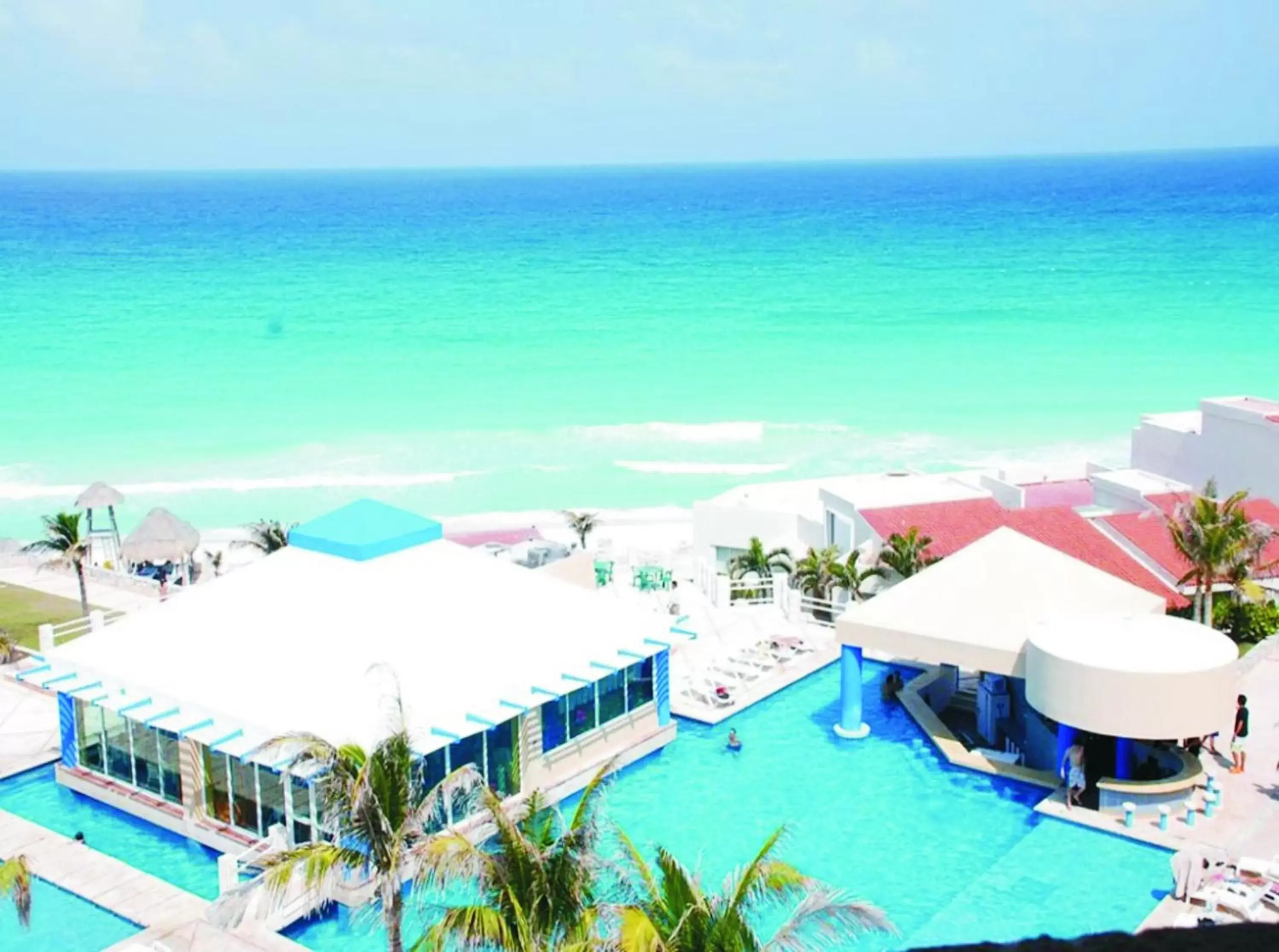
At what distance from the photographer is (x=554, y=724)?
2278cm

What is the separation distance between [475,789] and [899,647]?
774 centimetres

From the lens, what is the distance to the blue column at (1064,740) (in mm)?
21922

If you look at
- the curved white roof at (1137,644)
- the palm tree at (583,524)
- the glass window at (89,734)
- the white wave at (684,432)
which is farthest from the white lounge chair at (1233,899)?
the white wave at (684,432)

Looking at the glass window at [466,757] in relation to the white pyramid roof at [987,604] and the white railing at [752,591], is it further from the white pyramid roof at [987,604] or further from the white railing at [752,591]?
the white railing at [752,591]

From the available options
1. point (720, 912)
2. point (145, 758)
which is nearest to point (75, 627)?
point (145, 758)

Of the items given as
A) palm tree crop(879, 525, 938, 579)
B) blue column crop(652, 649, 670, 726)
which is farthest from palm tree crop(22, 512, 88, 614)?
palm tree crop(879, 525, 938, 579)

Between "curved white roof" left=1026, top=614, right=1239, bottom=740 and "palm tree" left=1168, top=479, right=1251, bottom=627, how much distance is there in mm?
4817

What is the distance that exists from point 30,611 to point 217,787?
14.9 m

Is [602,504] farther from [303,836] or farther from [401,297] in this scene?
[401,297]

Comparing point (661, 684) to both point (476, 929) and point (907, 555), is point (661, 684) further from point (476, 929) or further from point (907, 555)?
point (476, 929)

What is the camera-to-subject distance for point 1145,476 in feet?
123

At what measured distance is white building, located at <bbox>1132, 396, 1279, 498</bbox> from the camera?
125 feet

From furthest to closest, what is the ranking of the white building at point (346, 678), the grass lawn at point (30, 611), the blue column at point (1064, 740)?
the grass lawn at point (30, 611), the blue column at point (1064, 740), the white building at point (346, 678)

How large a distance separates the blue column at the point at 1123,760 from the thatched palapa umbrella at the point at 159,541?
22029 millimetres
